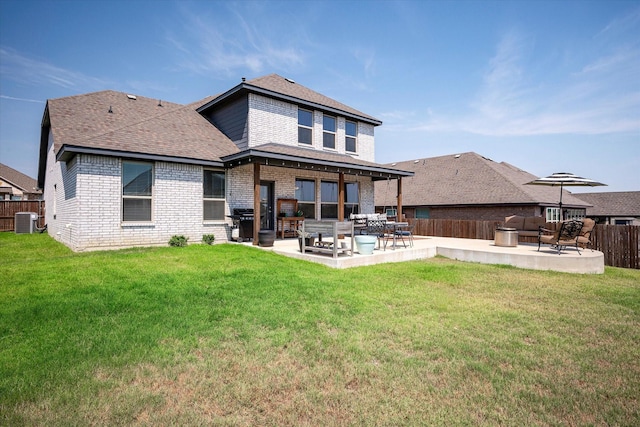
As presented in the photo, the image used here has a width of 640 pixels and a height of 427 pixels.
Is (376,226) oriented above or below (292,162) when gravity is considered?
below

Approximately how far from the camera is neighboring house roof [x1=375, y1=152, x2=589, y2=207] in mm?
20516

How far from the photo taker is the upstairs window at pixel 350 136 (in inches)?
646

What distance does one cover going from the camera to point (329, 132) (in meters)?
15.7

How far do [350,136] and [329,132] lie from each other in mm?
1388

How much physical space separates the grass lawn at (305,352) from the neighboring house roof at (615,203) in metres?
34.9

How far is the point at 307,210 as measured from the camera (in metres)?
14.9

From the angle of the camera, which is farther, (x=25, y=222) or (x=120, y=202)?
(x=25, y=222)

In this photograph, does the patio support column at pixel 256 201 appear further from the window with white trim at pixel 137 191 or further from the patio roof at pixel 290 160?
the window with white trim at pixel 137 191

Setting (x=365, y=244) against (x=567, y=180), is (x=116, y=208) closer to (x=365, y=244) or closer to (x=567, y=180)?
(x=365, y=244)

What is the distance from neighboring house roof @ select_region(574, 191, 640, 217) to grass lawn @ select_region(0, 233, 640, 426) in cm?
3488

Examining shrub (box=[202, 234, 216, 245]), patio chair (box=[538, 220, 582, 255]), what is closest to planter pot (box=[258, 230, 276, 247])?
shrub (box=[202, 234, 216, 245])

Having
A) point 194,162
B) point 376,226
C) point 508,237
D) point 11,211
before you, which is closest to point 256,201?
point 194,162

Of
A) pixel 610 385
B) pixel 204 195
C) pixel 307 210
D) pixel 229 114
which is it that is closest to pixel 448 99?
pixel 307 210

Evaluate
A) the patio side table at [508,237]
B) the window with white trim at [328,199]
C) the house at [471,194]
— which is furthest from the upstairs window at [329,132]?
the patio side table at [508,237]
